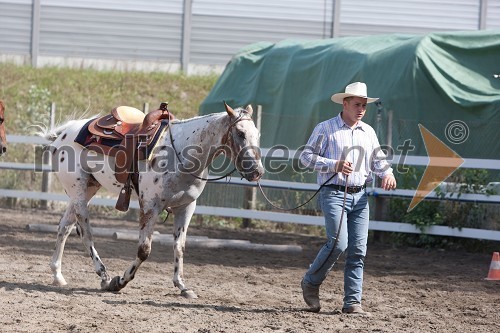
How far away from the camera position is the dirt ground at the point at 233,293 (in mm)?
7042

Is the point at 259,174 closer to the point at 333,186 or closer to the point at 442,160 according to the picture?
the point at 333,186

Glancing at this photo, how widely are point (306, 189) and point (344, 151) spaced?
6396 millimetres

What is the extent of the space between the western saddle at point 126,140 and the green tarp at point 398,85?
5554 millimetres

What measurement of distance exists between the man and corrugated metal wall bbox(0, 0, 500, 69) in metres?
18.2

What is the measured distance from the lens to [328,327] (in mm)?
7012

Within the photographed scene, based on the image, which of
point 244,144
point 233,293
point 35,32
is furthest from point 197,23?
point 244,144

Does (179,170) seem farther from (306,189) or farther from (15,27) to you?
(15,27)

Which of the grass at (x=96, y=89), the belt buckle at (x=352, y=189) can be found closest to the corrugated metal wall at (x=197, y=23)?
the grass at (x=96, y=89)

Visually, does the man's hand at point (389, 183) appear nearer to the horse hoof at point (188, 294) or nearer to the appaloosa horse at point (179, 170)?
the appaloosa horse at point (179, 170)

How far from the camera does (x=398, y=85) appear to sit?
14.2m

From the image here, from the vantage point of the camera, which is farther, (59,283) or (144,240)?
(59,283)

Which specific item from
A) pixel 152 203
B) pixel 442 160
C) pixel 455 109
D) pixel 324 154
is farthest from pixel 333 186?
pixel 455 109

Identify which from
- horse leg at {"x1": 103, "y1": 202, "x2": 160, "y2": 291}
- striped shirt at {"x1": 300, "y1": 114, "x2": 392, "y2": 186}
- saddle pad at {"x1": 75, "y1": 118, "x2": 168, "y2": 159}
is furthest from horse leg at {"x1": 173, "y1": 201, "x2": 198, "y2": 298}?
striped shirt at {"x1": 300, "y1": 114, "x2": 392, "y2": 186}

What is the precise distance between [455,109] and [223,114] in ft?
21.5
